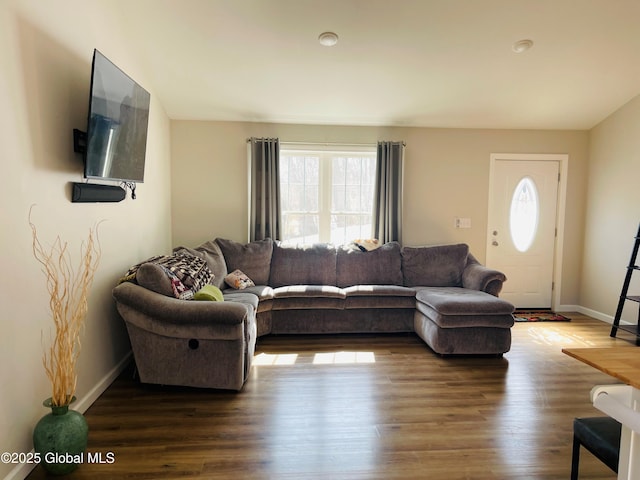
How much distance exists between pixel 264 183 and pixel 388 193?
1534 millimetres

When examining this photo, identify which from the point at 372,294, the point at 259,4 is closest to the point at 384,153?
the point at 372,294

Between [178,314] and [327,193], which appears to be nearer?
[178,314]

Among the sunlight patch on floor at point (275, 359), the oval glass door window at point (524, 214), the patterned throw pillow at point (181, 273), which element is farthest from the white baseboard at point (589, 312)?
the patterned throw pillow at point (181, 273)

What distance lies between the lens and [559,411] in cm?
235

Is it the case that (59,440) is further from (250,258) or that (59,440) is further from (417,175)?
(417,175)

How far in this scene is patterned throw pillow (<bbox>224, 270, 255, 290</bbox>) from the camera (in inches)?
146

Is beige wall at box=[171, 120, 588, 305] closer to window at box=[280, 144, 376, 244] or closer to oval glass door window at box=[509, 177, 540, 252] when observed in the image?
window at box=[280, 144, 376, 244]

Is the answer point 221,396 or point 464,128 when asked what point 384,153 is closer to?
point 464,128

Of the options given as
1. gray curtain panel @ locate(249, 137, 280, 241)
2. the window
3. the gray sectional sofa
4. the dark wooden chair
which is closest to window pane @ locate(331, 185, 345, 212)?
the window

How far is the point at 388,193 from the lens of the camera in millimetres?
4344

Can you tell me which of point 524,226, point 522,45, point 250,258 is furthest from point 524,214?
point 250,258

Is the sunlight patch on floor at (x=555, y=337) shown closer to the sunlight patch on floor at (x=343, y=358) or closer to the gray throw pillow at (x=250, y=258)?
the sunlight patch on floor at (x=343, y=358)

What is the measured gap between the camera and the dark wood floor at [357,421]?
70.8 inches

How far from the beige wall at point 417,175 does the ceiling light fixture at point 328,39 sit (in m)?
1.41
